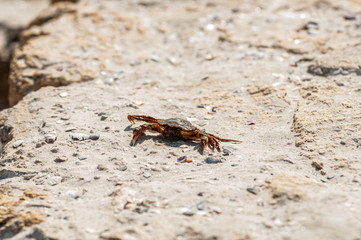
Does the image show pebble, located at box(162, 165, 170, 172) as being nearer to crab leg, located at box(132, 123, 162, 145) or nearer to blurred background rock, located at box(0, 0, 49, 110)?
crab leg, located at box(132, 123, 162, 145)

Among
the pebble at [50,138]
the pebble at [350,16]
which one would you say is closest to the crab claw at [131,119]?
the pebble at [50,138]

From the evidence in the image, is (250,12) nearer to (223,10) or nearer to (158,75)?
(223,10)

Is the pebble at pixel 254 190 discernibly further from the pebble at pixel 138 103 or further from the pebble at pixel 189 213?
the pebble at pixel 138 103

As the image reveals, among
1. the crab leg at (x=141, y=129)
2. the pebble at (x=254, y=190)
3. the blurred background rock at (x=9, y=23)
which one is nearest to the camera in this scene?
the pebble at (x=254, y=190)

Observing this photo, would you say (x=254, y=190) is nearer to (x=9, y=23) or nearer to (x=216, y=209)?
(x=216, y=209)

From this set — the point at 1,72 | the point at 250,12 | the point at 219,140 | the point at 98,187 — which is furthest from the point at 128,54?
the point at 1,72

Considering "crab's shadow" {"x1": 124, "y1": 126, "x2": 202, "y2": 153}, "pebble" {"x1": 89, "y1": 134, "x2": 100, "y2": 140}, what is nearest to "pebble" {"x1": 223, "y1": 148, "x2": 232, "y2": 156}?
"crab's shadow" {"x1": 124, "y1": 126, "x2": 202, "y2": 153}

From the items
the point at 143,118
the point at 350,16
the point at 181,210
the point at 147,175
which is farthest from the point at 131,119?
the point at 350,16

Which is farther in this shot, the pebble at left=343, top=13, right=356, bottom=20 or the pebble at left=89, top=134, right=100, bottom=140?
the pebble at left=343, top=13, right=356, bottom=20
